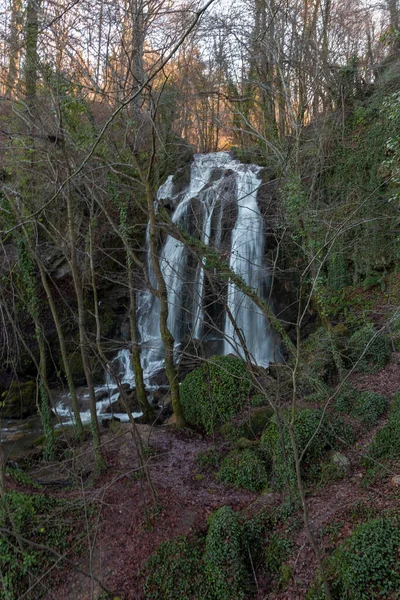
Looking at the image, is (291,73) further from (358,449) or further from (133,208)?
(358,449)

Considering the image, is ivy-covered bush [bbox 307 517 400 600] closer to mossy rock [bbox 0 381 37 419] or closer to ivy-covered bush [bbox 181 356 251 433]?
ivy-covered bush [bbox 181 356 251 433]

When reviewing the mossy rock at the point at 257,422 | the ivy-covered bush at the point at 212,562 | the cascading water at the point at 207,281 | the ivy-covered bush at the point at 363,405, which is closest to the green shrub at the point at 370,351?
the ivy-covered bush at the point at 363,405

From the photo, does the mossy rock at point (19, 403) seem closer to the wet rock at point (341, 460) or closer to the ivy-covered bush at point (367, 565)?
the wet rock at point (341, 460)

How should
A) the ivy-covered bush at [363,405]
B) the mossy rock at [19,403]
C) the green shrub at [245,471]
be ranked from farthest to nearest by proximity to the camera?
the mossy rock at [19,403]
the ivy-covered bush at [363,405]
the green shrub at [245,471]

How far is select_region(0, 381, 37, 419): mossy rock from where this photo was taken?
412 inches

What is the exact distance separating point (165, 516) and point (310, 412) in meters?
2.57

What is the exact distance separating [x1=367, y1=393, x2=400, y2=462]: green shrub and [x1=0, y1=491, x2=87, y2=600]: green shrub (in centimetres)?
418

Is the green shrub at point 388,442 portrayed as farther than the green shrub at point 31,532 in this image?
Yes

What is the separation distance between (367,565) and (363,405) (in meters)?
3.25

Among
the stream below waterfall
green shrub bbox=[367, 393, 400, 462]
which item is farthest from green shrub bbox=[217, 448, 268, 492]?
the stream below waterfall

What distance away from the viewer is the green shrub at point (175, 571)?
4.49 metres

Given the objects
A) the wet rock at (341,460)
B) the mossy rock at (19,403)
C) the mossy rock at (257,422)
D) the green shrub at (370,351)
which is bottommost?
the mossy rock at (19,403)

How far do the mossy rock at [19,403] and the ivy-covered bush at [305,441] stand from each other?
7.01 metres

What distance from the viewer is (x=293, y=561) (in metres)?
4.32
